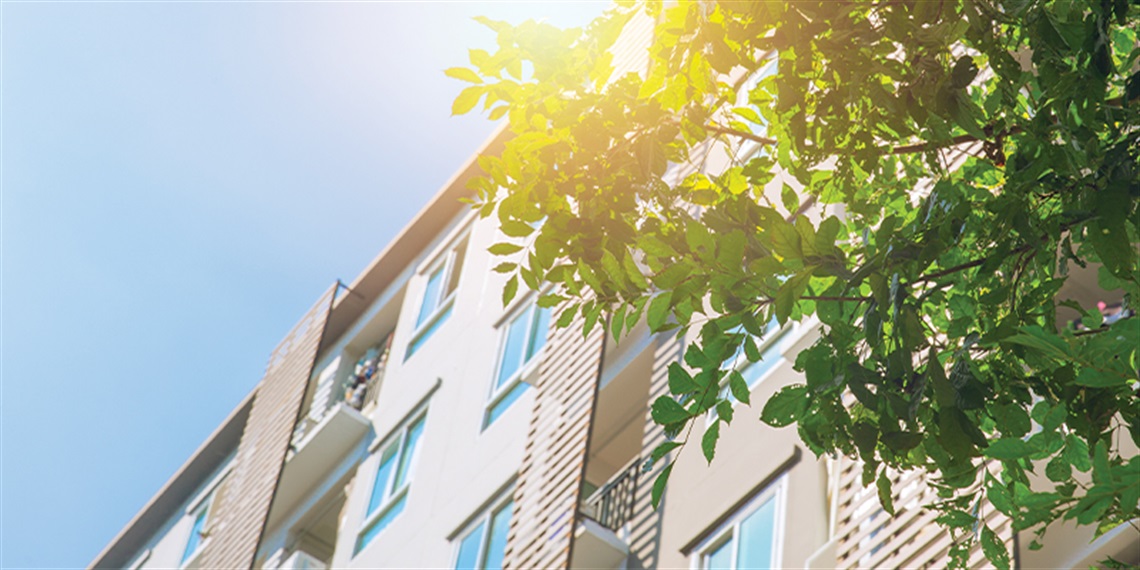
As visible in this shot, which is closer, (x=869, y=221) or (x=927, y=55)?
(x=927, y=55)

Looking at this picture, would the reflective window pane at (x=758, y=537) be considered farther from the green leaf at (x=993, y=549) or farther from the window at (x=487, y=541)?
the green leaf at (x=993, y=549)

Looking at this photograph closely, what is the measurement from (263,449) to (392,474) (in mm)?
4936

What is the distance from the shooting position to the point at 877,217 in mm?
5348

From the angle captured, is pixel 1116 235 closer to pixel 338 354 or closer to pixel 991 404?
pixel 991 404

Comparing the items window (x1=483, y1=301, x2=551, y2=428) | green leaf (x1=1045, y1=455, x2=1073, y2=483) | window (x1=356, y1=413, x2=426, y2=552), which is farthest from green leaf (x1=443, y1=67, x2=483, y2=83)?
window (x1=356, y1=413, x2=426, y2=552)

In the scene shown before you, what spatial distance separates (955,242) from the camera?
3.83 metres

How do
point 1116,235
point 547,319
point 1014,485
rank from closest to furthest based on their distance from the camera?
point 1116,235
point 1014,485
point 547,319

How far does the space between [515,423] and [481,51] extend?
11487 mm

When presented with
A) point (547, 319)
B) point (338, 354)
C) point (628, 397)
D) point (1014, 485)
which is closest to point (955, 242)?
point (1014, 485)

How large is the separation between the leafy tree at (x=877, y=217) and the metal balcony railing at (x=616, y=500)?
8.86 metres

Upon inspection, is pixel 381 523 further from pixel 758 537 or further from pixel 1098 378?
pixel 1098 378

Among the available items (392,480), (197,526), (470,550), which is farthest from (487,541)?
(197,526)

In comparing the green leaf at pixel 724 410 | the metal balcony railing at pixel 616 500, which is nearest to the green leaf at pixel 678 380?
the green leaf at pixel 724 410

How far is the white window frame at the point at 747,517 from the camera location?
10.7 meters
